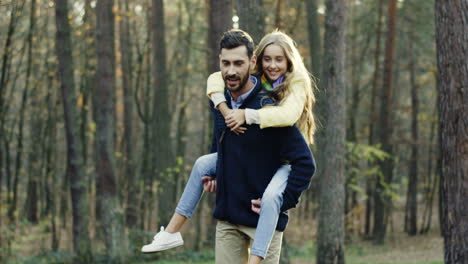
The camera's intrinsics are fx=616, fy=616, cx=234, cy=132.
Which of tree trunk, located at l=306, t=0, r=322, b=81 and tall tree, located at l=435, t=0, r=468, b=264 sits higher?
tree trunk, located at l=306, t=0, r=322, b=81

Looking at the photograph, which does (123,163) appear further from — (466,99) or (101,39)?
(466,99)

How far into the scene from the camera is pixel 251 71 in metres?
4.65

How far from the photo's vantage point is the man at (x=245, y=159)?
4.34 metres

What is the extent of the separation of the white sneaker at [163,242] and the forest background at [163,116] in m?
5.19

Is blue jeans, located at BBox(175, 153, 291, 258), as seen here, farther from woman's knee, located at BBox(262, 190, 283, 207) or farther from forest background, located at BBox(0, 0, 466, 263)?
forest background, located at BBox(0, 0, 466, 263)

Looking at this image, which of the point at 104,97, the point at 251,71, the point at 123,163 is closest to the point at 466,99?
the point at 251,71

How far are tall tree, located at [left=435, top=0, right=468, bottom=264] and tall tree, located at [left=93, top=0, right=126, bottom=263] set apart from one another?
6.93 m

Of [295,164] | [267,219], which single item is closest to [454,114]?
[295,164]

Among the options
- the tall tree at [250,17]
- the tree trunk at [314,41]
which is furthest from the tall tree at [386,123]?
the tall tree at [250,17]

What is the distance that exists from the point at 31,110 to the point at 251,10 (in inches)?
724

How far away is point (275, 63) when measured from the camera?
→ 458 centimetres

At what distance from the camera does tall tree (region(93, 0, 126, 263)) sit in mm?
12695

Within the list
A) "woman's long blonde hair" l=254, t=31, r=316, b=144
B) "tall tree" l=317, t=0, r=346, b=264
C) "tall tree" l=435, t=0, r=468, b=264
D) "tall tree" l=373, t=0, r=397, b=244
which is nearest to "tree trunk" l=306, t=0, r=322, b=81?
"tall tree" l=317, t=0, r=346, b=264

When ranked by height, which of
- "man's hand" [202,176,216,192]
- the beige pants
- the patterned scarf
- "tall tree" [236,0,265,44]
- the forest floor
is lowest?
the forest floor
